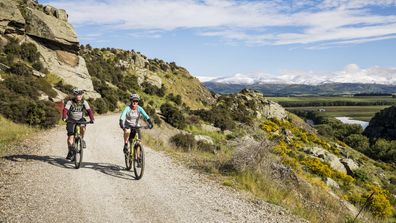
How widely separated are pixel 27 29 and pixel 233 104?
36896 mm

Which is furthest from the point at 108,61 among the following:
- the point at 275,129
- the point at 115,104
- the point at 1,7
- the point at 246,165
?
the point at 246,165

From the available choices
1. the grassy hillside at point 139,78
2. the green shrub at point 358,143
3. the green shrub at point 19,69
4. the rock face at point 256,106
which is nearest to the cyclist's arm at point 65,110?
the green shrub at point 19,69

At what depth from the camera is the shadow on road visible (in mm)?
12227

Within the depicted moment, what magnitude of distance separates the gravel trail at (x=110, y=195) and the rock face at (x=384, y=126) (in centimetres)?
12546

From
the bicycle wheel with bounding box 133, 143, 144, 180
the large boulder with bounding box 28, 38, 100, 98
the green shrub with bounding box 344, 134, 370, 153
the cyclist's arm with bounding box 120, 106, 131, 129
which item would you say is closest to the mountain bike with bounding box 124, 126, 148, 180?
the bicycle wheel with bounding box 133, 143, 144, 180

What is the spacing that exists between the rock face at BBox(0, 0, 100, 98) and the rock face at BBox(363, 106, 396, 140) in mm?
109748

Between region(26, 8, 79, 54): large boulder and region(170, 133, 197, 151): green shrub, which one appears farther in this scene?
region(26, 8, 79, 54): large boulder

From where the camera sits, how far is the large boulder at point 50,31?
1491 inches

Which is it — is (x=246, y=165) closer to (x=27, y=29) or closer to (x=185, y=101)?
(x=27, y=29)

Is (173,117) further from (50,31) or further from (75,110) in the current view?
(75,110)

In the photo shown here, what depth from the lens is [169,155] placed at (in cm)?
1723

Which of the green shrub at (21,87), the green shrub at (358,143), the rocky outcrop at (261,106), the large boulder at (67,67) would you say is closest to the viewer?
the green shrub at (21,87)

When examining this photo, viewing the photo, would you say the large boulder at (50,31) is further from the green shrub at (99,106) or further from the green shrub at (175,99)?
the green shrub at (175,99)

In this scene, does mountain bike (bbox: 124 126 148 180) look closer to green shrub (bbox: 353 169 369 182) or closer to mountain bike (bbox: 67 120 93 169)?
Answer: mountain bike (bbox: 67 120 93 169)
